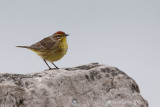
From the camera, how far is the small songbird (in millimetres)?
8555

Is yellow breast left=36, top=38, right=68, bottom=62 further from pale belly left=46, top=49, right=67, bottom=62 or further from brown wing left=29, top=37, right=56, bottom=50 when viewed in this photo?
brown wing left=29, top=37, right=56, bottom=50

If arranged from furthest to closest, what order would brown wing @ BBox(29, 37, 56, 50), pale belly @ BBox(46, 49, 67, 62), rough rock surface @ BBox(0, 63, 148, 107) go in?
brown wing @ BBox(29, 37, 56, 50) → pale belly @ BBox(46, 49, 67, 62) → rough rock surface @ BBox(0, 63, 148, 107)

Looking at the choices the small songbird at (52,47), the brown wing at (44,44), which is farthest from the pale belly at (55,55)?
the brown wing at (44,44)

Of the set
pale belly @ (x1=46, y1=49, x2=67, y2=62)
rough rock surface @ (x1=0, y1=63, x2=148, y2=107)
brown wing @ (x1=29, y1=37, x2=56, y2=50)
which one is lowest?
rough rock surface @ (x1=0, y1=63, x2=148, y2=107)

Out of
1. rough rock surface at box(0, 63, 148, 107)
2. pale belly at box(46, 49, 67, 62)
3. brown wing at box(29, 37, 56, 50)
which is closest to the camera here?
rough rock surface at box(0, 63, 148, 107)

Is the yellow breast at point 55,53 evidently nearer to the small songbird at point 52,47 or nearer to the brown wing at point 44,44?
the small songbird at point 52,47

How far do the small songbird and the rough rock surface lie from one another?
1184 mm

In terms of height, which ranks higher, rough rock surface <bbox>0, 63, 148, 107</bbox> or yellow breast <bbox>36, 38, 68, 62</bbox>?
yellow breast <bbox>36, 38, 68, 62</bbox>

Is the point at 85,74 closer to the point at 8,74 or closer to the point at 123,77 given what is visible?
the point at 123,77

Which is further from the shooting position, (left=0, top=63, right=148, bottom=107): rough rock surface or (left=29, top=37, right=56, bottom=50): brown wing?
(left=29, top=37, right=56, bottom=50): brown wing

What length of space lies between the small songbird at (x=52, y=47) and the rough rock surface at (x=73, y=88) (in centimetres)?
118

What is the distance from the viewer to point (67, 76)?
22.0 feet

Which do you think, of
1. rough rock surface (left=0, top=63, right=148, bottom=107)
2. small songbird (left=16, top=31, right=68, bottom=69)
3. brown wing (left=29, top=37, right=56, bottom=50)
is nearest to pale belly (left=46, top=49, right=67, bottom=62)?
small songbird (left=16, top=31, right=68, bottom=69)

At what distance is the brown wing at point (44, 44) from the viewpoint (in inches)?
342
